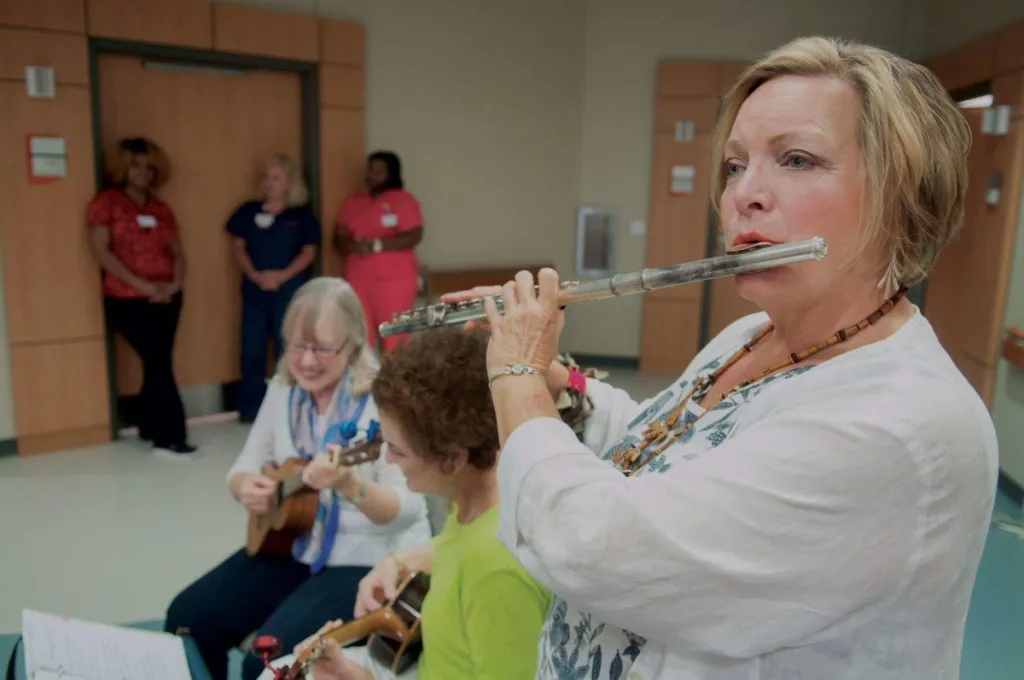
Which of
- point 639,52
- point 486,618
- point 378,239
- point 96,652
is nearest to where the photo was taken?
point 486,618

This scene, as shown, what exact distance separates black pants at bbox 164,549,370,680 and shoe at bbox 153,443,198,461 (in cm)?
238

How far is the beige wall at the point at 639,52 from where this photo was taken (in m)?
5.68

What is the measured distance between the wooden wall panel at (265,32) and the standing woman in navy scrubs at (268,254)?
0.60m

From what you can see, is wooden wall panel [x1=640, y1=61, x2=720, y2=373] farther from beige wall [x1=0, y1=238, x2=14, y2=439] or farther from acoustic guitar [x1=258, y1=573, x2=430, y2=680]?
acoustic guitar [x1=258, y1=573, x2=430, y2=680]

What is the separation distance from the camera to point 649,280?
104cm

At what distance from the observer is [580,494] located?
799 mm

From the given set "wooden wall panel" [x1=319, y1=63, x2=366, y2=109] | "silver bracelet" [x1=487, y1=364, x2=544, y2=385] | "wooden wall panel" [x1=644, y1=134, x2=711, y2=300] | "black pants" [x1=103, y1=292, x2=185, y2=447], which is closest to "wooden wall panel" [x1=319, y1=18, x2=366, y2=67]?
"wooden wall panel" [x1=319, y1=63, x2=366, y2=109]

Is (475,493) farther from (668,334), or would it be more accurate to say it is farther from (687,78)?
(687,78)

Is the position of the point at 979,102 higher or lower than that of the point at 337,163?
higher

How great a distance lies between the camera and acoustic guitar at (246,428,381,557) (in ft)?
6.15

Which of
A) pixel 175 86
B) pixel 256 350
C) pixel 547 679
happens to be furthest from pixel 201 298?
pixel 547 679

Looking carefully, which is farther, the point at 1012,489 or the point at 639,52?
the point at 639,52

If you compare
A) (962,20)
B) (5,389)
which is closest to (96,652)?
(5,389)

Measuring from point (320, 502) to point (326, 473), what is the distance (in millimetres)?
179
